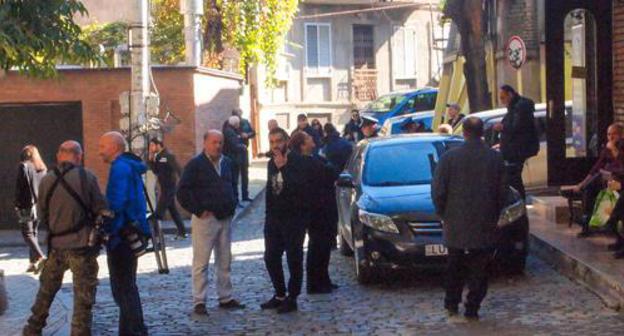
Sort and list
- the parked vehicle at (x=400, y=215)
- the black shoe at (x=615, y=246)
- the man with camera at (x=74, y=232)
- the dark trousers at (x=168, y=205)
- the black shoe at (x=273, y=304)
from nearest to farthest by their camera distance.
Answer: the man with camera at (x=74, y=232)
the black shoe at (x=273, y=304)
the parked vehicle at (x=400, y=215)
the black shoe at (x=615, y=246)
the dark trousers at (x=168, y=205)

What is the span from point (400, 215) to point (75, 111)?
11.7 meters

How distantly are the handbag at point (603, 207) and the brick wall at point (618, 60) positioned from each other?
6.78ft

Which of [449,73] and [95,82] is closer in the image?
[95,82]

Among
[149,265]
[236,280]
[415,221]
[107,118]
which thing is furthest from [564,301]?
[107,118]

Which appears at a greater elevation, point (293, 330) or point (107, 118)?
point (107, 118)

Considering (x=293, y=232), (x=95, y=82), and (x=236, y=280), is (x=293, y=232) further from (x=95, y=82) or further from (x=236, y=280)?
(x=95, y=82)

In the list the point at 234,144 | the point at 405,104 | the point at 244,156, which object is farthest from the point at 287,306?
the point at 405,104

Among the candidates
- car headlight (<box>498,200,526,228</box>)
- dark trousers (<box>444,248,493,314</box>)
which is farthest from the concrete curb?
dark trousers (<box>444,248,493,314</box>)

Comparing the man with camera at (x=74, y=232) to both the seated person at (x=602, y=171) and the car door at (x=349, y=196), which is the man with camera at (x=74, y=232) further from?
the seated person at (x=602, y=171)

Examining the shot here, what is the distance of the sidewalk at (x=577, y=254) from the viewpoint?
12828 millimetres

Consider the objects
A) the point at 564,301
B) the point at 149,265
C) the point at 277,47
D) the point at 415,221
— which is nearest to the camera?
the point at 564,301

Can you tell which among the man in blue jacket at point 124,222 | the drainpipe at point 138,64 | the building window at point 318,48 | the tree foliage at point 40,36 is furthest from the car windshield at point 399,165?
the building window at point 318,48

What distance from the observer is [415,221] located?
45.0 feet

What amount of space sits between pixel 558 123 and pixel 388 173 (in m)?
3.55
